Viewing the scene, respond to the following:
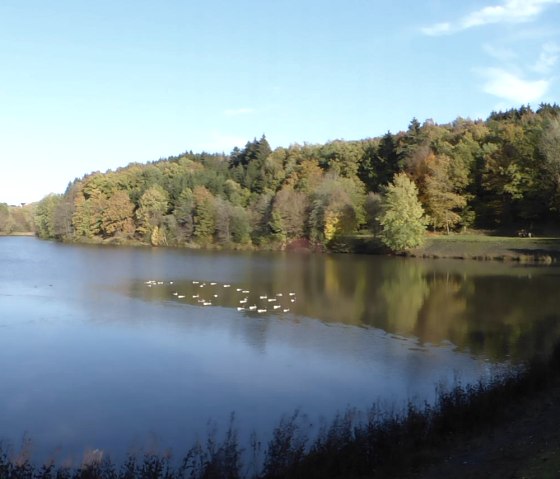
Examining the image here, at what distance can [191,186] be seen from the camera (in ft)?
265

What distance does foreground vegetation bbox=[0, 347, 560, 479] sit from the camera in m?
6.84

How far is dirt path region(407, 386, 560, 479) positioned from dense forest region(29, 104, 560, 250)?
151 feet

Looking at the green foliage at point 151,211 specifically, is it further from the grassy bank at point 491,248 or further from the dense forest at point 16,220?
the dense forest at point 16,220

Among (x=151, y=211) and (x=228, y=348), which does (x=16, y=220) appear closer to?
(x=151, y=211)

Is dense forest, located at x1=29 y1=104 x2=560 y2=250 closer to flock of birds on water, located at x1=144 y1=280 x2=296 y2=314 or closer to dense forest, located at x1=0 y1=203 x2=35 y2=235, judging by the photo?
dense forest, located at x1=0 y1=203 x2=35 y2=235

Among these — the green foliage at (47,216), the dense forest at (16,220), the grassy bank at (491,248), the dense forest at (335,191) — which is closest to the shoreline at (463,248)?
the grassy bank at (491,248)

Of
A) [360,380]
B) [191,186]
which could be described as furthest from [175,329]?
[191,186]

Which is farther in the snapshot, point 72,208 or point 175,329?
point 72,208

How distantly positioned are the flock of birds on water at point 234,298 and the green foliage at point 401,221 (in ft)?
86.6

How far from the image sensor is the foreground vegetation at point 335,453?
22.4ft

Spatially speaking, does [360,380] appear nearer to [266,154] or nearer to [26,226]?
[266,154]

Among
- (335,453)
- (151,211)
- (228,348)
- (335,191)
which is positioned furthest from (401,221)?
(335,453)

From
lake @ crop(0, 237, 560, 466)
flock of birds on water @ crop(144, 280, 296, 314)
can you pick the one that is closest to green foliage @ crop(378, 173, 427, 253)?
lake @ crop(0, 237, 560, 466)

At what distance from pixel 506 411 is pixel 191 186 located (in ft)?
242
